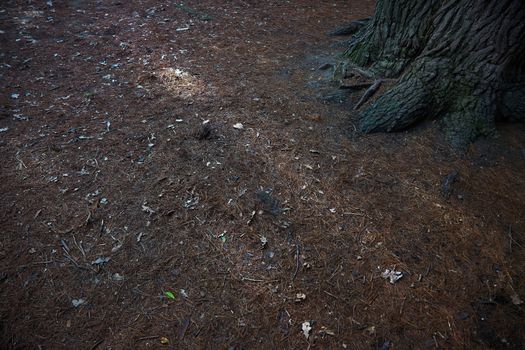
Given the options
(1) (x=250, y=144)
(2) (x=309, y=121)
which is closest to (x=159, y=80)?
(1) (x=250, y=144)

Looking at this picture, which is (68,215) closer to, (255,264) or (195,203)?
(195,203)

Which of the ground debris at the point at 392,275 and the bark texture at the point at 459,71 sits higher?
the bark texture at the point at 459,71

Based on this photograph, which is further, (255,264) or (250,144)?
(250,144)

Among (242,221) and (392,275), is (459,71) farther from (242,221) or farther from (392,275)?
(242,221)

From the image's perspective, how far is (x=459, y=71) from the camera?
2930 mm

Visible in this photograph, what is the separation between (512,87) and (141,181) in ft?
12.2

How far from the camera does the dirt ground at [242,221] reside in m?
1.93

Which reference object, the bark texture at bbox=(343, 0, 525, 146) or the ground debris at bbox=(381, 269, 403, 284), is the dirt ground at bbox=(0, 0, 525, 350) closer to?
the ground debris at bbox=(381, 269, 403, 284)

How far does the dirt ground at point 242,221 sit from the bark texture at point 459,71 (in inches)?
8.2

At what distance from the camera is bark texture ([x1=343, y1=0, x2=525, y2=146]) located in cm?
270

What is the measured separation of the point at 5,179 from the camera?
276 centimetres

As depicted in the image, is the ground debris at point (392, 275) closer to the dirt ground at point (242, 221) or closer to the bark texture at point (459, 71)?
the dirt ground at point (242, 221)

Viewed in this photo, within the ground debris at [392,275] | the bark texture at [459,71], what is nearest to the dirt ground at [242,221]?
the ground debris at [392,275]

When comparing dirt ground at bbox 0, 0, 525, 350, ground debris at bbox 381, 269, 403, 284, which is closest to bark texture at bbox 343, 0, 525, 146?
dirt ground at bbox 0, 0, 525, 350
